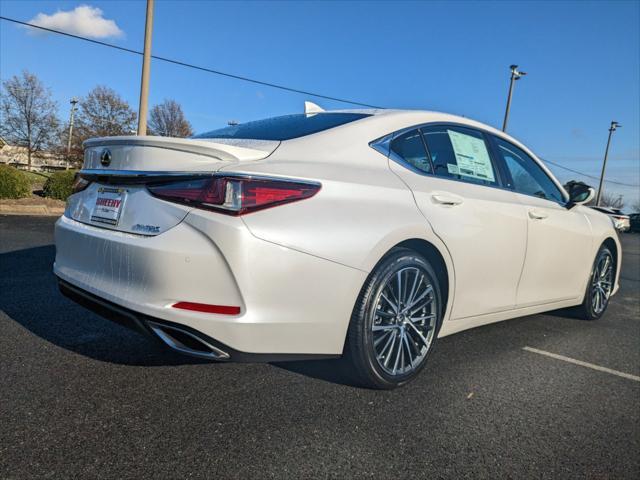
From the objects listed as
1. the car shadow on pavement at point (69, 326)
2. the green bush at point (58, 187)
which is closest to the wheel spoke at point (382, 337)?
the car shadow on pavement at point (69, 326)

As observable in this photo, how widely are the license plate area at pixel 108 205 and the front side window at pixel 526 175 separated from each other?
263 cm

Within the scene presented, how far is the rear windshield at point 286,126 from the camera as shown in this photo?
2.55 metres

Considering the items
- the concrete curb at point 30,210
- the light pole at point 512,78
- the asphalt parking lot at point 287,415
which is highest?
the light pole at point 512,78

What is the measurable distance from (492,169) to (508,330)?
1536 millimetres

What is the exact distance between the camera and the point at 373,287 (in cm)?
233

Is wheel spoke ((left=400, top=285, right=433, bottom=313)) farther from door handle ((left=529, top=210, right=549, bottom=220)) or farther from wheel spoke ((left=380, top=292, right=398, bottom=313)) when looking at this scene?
door handle ((left=529, top=210, right=549, bottom=220))

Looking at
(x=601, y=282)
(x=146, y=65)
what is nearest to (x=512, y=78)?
(x=146, y=65)

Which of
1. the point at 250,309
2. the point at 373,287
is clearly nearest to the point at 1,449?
the point at 250,309

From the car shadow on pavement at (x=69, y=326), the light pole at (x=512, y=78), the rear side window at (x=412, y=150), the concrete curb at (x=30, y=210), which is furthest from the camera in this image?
the light pole at (x=512, y=78)

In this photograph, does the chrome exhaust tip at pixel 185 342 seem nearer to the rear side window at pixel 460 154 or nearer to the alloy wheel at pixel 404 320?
the alloy wheel at pixel 404 320

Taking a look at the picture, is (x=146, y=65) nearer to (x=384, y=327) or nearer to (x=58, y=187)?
(x=58, y=187)

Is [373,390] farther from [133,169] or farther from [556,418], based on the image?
[133,169]

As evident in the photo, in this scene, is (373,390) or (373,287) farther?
(373,390)

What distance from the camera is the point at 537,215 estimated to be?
11.5ft
